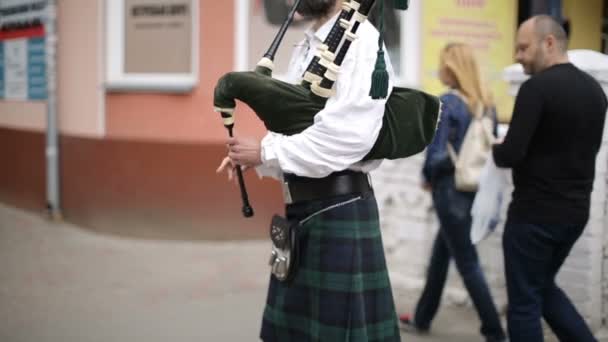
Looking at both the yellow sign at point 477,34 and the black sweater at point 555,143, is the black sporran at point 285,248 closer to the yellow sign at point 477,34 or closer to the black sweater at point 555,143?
the black sweater at point 555,143

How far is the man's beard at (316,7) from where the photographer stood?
2.95 metres

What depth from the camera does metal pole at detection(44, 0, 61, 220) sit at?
862 cm

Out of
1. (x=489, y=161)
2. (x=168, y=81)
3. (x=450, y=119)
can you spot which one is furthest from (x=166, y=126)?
(x=489, y=161)

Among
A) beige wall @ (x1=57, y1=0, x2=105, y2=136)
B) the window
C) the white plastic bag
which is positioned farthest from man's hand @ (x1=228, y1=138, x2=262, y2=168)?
beige wall @ (x1=57, y1=0, x2=105, y2=136)

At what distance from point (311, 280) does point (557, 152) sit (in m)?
1.30

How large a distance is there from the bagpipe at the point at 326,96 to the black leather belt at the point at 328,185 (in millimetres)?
106

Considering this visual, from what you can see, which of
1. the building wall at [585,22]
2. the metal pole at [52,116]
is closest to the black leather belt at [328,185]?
the metal pole at [52,116]

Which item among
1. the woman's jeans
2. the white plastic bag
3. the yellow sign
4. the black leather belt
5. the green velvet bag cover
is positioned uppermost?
the yellow sign

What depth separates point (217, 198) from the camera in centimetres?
770

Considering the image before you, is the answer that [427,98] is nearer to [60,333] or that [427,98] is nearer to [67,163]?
[60,333]

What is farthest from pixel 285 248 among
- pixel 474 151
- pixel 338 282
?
pixel 474 151

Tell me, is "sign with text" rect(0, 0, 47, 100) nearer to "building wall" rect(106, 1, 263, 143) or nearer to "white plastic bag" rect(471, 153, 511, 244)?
"building wall" rect(106, 1, 263, 143)

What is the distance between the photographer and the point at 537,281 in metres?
3.70

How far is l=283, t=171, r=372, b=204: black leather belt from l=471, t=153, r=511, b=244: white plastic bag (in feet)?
4.43
